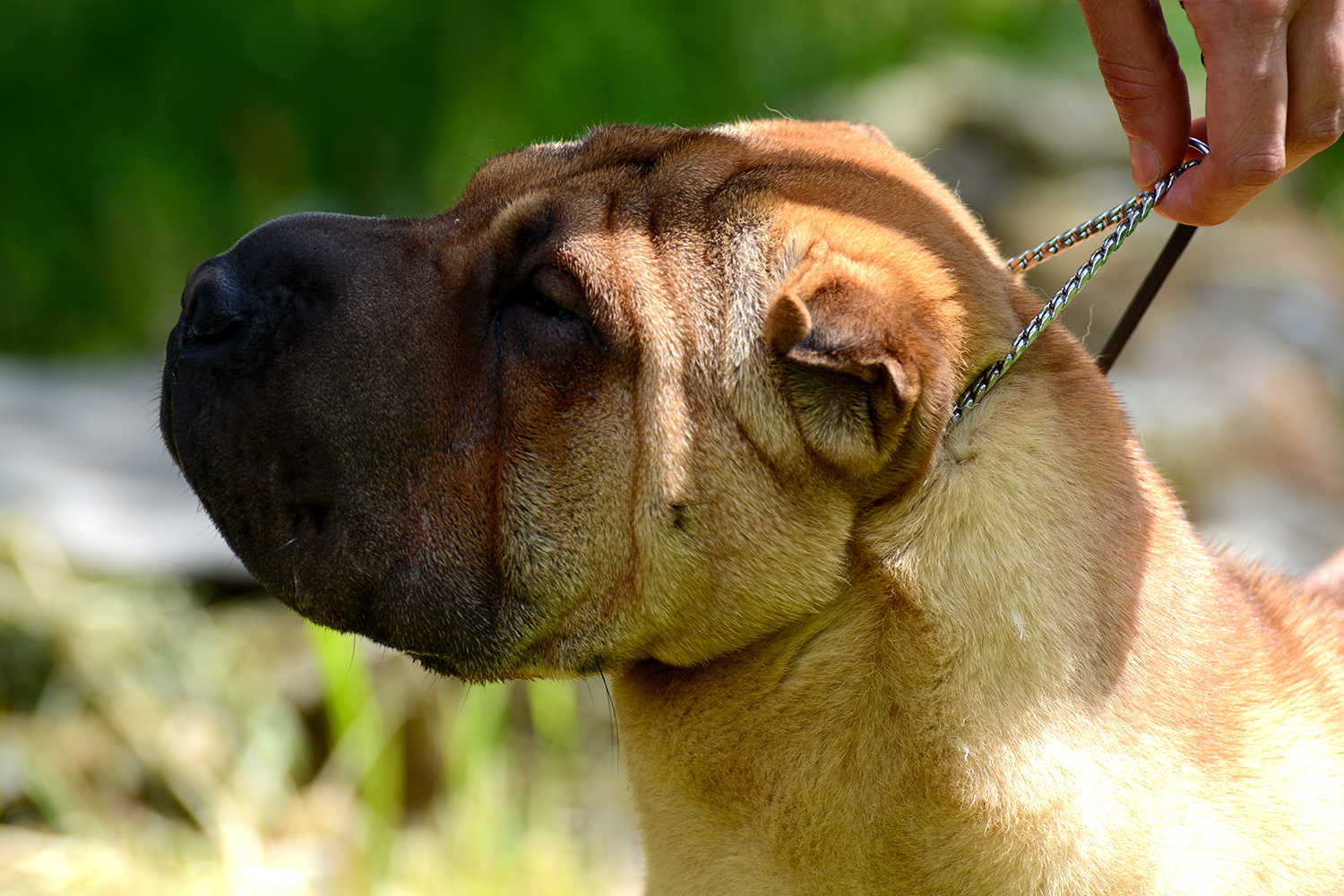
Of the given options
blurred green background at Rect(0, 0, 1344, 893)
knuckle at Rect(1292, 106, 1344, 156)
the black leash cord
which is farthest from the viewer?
blurred green background at Rect(0, 0, 1344, 893)

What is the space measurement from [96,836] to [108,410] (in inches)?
118

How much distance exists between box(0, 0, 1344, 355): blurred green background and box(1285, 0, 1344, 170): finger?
6.47 meters

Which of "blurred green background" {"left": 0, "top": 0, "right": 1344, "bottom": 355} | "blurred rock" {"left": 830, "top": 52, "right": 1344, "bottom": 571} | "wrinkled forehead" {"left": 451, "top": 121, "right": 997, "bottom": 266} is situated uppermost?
"wrinkled forehead" {"left": 451, "top": 121, "right": 997, "bottom": 266}

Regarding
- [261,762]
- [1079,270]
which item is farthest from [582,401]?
[261,762]

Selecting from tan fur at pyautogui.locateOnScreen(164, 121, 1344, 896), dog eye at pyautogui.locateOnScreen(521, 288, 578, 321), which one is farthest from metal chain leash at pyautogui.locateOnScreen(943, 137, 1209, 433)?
dog eye at pyautogui.locateOnScreen(521, 288, 578, 321)

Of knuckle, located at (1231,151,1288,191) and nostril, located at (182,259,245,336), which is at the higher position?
knuckle, located at (1231,151,1288,191)

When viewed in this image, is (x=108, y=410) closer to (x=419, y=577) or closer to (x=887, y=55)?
(x=419, y=577)

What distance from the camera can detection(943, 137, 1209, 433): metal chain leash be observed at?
220 centimetres

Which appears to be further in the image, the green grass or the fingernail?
the green grass

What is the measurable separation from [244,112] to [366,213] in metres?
1.16

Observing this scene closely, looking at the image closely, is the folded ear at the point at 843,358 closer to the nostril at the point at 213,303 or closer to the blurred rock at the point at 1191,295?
the nostril at the point at 213,303

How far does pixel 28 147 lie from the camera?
849 centimetres

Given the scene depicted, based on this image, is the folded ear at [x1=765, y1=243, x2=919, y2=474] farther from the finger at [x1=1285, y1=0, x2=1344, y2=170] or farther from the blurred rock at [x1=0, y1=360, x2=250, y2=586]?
the blurred rock at [x1=0, y1=360, x2=250, y2=586]

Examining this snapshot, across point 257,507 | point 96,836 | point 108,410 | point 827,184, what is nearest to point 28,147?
point 108,410
